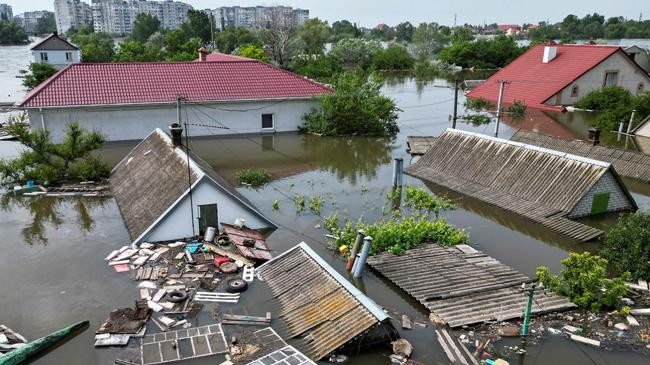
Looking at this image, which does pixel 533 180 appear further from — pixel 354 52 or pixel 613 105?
pixel 354 52

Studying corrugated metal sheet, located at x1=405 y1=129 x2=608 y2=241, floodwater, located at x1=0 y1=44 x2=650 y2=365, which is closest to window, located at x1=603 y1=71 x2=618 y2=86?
floodwater, located at x1=0 y1=44 x2=650 y2=365

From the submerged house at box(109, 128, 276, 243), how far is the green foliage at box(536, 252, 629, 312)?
930 cm

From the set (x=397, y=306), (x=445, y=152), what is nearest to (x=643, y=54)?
(x=445, y=152)

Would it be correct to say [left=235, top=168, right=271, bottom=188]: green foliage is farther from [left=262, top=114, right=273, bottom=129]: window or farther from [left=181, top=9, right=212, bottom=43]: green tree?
[left=181, top=9, right=212, bottom=43]: green tree

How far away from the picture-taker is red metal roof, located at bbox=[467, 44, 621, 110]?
43544mm

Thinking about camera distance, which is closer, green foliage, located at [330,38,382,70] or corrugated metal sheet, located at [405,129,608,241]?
corrugated metal sheet, located at [405,129,608,241]

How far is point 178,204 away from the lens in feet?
50.2

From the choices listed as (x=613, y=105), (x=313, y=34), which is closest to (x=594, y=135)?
(x=613, y=105)

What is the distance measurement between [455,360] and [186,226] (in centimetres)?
944

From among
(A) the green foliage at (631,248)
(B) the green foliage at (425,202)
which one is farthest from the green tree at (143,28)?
(A) the green foliage at (631,248)

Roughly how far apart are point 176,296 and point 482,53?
7386 cm

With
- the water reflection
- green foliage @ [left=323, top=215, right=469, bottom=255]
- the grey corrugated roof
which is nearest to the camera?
green foliage @ [left=323, top=215, right=469, bottom=255]

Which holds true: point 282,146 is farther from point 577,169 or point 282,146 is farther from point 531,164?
point 577,169

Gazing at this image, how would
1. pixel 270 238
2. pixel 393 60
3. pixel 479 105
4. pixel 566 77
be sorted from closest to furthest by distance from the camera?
pixel 270 238 → pixel 479 105 → pixel 566 77 → pixel 393 60
